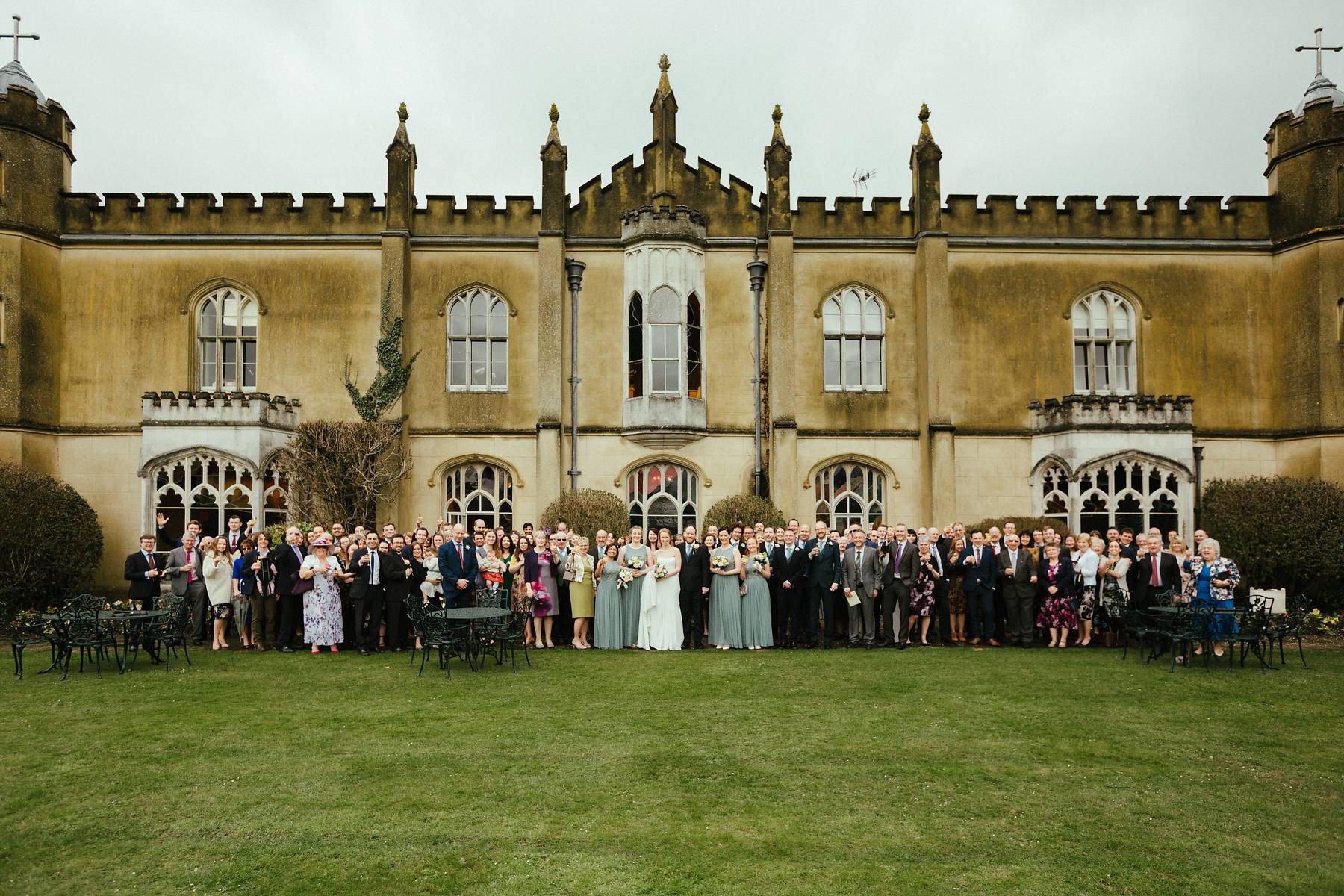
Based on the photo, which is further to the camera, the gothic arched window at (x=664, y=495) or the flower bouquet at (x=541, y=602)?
the gothic arched window at (x=664, y=495)

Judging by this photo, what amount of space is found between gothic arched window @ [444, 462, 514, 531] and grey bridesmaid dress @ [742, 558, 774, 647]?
845cm

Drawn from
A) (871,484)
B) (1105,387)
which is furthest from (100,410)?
(1105,387)

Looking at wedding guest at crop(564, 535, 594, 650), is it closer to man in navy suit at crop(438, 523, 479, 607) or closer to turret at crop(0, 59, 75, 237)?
man in navy suit at crop(438, 523, 479, 607)

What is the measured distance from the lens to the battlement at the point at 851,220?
20.3 m

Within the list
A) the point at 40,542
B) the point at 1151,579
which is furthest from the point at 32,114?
the point at 1151,579

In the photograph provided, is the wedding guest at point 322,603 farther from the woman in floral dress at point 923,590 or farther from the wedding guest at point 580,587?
the woman in floral dress at point 923,590

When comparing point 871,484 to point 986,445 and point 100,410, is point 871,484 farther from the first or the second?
point 100,410

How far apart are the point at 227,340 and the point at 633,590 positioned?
1282 cm

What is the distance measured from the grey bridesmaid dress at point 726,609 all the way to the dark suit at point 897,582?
223 cm

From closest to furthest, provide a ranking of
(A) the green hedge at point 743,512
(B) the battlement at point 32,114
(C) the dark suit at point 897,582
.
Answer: (C) the dark suit at point 897,582
(A) the green hedge at point 743,512
(B) the battlement at point 32,114

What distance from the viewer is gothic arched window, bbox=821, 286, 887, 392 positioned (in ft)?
66.7

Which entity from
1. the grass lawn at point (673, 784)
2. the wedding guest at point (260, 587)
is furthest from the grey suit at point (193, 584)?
the grass lawn at point (673, 784)

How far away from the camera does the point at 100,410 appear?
19.5 metres

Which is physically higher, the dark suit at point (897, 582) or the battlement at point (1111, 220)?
the battlement at point (1111, 220)
